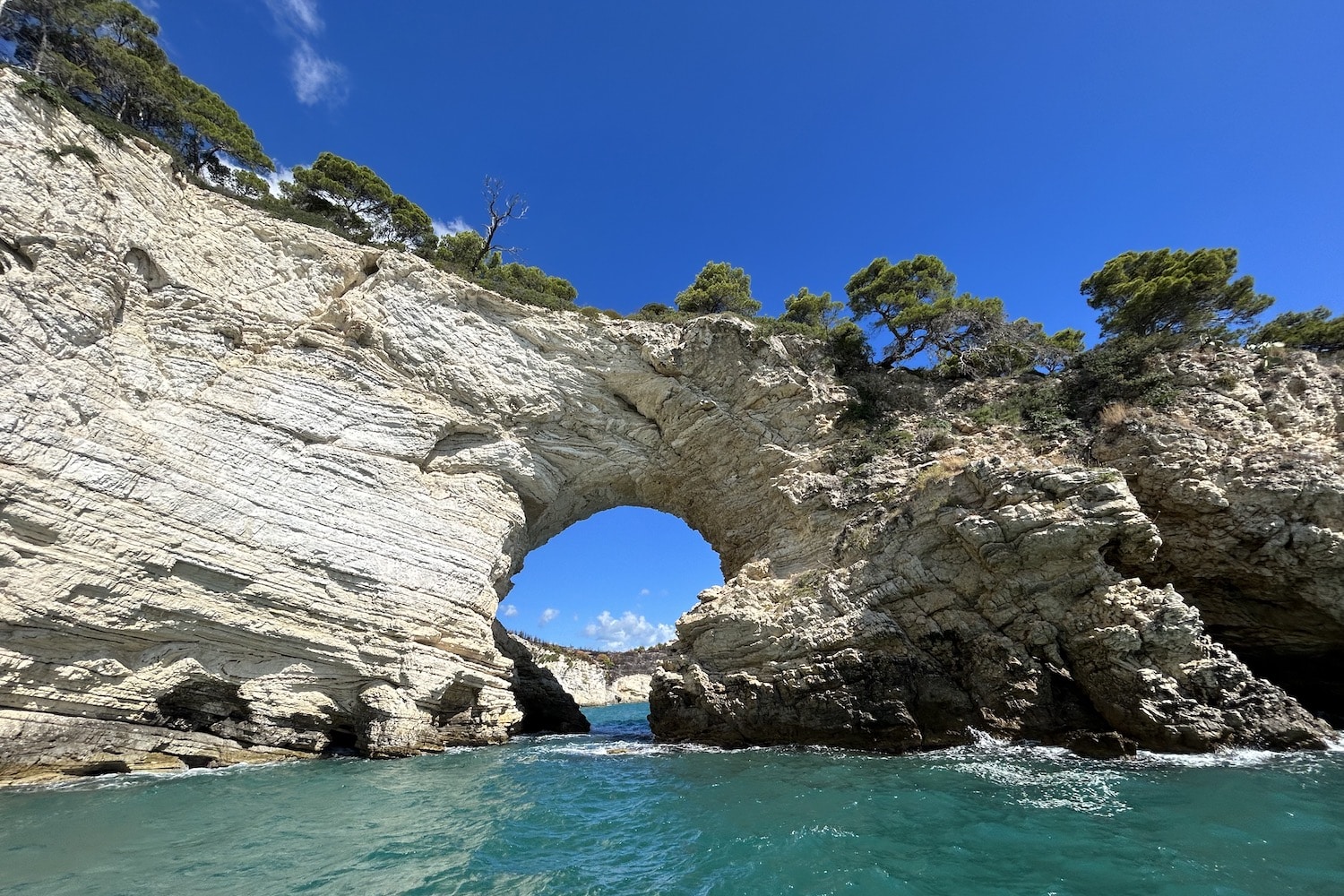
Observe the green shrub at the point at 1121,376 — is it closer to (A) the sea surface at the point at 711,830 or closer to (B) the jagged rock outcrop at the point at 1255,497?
(B) the jagged rock outcrop at the point at 1255,497

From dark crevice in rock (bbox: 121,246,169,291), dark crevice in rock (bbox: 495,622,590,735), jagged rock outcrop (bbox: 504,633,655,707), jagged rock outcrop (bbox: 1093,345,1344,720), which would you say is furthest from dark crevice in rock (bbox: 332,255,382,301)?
jagged rock outcrop (bbox: 504,633,655,707)

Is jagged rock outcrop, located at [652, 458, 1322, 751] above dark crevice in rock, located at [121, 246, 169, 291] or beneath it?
beneath

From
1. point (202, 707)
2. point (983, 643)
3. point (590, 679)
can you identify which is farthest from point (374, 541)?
point (590, 679)

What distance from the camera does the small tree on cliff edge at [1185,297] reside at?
63.1 feet

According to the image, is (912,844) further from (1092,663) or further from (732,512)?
(732,512)

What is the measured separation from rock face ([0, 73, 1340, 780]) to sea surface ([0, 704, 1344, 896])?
1.80 m

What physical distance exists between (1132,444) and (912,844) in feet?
44.2

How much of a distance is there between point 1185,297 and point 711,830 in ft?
78.3

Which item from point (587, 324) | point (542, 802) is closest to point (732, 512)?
point (587, 324)

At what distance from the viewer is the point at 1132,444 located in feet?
48.2

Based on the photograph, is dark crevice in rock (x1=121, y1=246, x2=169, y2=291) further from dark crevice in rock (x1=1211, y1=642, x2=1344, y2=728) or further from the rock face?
dark crevice in rock (x1=1211, y1=642, x2=1344, y2=728)

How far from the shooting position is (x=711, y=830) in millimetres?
7109

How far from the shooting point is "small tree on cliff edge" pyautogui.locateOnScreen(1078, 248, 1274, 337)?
19234mm

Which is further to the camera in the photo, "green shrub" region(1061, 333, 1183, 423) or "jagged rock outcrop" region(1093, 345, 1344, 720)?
"green shrub" region(1061, 333, 1183, 423)
